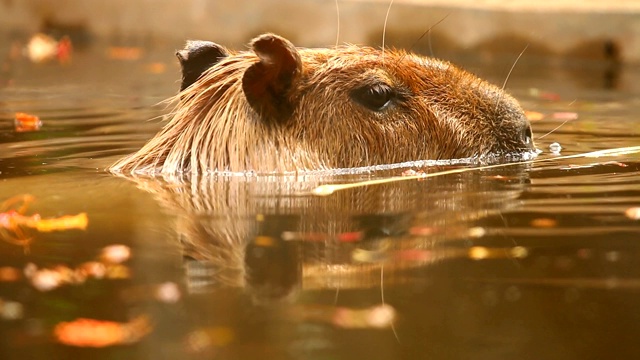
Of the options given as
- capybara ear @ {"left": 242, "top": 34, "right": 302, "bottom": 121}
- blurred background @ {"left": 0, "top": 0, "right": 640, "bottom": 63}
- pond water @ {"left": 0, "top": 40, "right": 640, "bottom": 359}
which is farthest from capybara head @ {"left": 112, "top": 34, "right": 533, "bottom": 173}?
blurred background @ {"left": 0, "top": 0, "right": 640, "bottom": 63}

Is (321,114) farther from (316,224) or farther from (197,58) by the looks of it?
(316,224)

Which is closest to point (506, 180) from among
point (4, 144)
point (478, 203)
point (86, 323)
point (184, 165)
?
point (478, 203)

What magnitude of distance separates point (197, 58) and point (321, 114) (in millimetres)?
843

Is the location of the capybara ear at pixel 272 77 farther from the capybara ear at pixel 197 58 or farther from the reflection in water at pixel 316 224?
the capybara ear at pixel 197 58

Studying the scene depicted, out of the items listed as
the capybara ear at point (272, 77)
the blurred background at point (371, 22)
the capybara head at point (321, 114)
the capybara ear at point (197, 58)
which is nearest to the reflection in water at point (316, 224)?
the capybara head at point (321, 114)

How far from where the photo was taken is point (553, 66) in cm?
1266

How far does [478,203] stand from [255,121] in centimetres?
139

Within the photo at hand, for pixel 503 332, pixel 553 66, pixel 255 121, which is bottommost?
pixel 503 332

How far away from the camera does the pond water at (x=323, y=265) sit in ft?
8.60

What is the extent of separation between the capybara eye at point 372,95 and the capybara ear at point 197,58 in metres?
0.82

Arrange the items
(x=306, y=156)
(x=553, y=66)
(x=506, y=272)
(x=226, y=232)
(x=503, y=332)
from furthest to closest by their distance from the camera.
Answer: (x=553, y=66), (x=306, y=156), (x=226, y=232), (x=506, y=272), (x=503, y=332)

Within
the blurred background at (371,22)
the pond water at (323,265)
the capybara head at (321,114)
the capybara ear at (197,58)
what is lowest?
the pond water at (323,265)

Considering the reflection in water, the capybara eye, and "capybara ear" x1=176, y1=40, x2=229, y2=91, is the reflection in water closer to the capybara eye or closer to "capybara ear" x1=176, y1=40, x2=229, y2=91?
the capybara eye

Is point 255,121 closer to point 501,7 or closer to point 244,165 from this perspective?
point 244,165
